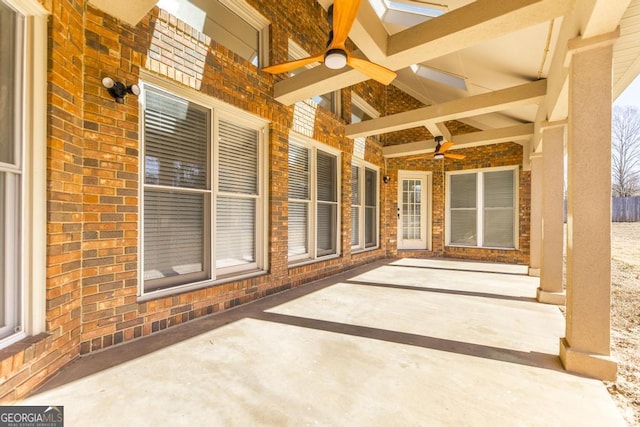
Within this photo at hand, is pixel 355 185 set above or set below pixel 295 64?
below

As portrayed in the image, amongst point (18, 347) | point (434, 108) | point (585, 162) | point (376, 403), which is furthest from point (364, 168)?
point (18, 347)

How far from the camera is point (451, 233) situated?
28.4 ft

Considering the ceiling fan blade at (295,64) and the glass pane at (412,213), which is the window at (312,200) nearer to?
the ceiling fan blade at (295,64)

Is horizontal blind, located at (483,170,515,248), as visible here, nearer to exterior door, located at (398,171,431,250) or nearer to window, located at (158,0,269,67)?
exterior door, located at (398,171,431,250)

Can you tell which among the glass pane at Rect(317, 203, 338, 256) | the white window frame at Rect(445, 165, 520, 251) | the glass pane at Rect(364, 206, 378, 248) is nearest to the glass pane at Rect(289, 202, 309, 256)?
the glass pane at Rect(317, 203, 338, 256)

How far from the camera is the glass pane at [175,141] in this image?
2.93 meters

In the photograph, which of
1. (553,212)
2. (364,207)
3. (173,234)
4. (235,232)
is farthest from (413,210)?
(173,234)

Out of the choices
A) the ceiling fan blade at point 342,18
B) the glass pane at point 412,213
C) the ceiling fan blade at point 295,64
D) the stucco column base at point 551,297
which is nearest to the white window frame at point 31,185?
the ceiling fan blade at point 295,64

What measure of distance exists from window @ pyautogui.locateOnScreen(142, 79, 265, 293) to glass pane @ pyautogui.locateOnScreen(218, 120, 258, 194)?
12 millimetres

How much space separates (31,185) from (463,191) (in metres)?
9.02

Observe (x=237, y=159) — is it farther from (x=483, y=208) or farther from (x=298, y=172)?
(x=483, y=208)

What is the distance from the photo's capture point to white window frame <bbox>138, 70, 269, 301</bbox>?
2.81m

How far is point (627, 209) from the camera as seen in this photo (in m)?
13.9

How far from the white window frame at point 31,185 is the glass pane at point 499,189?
9082 mm
